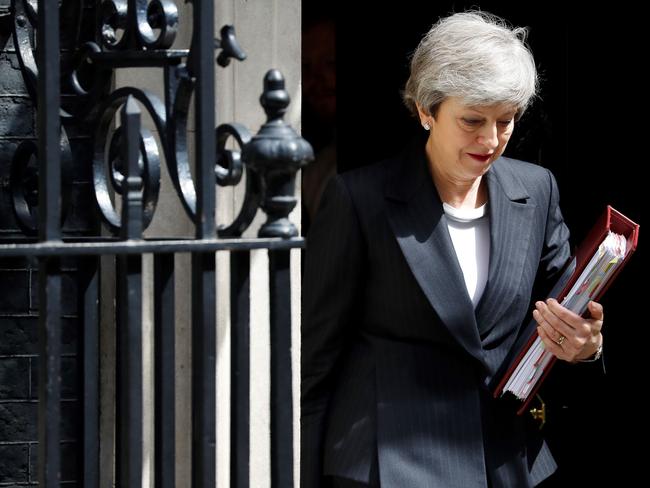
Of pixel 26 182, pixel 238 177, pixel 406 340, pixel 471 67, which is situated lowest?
pixel 406 340

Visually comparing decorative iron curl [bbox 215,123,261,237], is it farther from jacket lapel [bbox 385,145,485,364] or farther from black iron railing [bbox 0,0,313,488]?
jacket lapel [bbox 385,145,485,364]

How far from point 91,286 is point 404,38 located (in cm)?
356

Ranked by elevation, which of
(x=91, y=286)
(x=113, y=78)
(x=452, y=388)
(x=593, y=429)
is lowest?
(x=593, y=429)

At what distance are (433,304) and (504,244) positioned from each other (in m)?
0.26

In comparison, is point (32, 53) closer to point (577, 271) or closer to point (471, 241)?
point (471, 241)

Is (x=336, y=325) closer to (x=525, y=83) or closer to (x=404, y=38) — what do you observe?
(x=525, y=83)

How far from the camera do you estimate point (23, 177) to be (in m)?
3.32

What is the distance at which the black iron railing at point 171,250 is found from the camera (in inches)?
97.7

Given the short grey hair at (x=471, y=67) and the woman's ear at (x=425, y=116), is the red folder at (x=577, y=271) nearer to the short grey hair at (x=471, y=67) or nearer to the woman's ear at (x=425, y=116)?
the short grey hair at (x=471, y=67)

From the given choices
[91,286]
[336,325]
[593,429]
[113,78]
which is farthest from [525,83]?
[593,429]

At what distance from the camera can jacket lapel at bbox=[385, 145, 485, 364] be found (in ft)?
11.9

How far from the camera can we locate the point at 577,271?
3490 millimetres

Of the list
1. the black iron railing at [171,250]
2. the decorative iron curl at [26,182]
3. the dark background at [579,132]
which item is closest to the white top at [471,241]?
the decorative iron curl at [26,182]

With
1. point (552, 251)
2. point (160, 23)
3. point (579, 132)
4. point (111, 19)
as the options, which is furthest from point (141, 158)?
point (579, 132)
